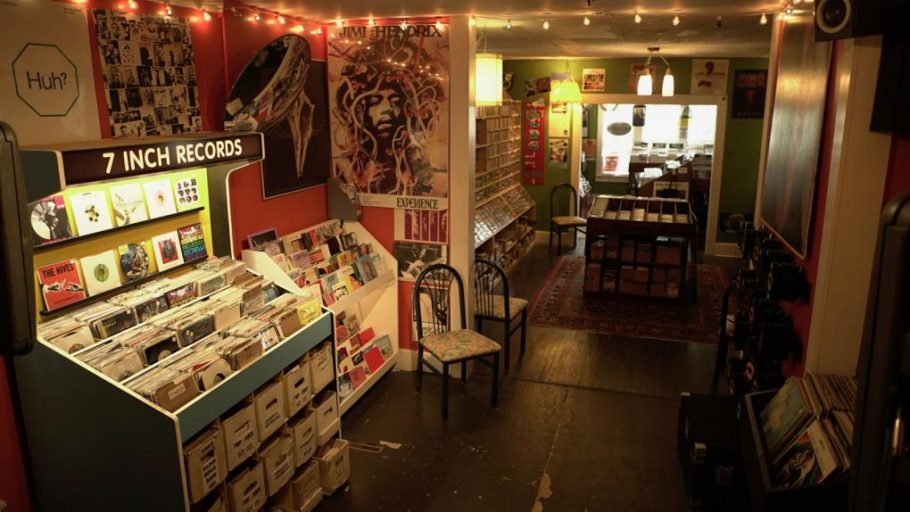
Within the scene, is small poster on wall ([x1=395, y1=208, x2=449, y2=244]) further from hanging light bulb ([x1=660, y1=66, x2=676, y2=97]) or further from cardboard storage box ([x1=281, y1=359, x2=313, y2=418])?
hanging light bulb ([x1=660, y1=66, x2=676, y2=97])

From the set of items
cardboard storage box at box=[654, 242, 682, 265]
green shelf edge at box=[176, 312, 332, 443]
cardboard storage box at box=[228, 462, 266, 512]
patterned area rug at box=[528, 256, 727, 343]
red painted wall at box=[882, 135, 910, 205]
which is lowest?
patterned area rug at box=[528, 256, 727, 343]

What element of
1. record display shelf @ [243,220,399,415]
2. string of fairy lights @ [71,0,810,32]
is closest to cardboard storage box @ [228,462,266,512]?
record display shelf @ [243,220,399,415]

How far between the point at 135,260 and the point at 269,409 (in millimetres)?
916

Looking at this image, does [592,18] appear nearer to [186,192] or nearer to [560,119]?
[186,192]

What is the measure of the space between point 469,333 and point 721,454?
1.87m

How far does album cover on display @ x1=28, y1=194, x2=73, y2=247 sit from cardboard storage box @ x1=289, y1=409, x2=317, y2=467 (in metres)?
1.34

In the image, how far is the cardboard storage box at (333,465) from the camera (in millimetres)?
3338

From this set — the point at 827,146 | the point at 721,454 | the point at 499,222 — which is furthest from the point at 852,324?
the point at 499,222

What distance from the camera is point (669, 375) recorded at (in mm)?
4930

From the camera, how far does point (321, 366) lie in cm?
330

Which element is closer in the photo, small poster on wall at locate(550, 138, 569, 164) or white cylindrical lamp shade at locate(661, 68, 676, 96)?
→ white cylindrical lamp shade at locate(661, 68, 676, 96)

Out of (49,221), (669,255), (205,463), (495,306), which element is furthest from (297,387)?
(669,255)

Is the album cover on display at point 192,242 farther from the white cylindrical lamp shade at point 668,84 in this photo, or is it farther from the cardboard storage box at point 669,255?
the white cylindrical lamp shade at point 668,84

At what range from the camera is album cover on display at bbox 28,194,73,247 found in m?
2.44
